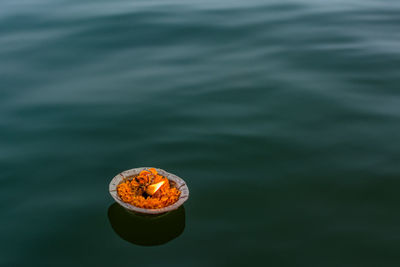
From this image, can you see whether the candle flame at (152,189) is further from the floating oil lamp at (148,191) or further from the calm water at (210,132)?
the calm water at (210,132)

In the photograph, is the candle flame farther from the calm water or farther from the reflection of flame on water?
the calm water

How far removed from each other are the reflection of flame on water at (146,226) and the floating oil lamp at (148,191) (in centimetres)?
25

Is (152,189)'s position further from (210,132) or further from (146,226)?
(210,132)

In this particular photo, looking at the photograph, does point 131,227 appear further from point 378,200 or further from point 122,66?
point 122,66

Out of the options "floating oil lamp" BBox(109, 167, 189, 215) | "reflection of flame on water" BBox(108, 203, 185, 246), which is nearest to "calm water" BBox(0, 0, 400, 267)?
"reflection of flame on water" BBox(108, 203, 185, 246)

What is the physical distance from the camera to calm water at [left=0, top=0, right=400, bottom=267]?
4387 millimetres

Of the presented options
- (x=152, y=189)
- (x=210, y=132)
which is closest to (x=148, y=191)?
(x=152, y=189)

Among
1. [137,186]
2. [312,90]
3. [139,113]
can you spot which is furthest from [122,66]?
[137,186]

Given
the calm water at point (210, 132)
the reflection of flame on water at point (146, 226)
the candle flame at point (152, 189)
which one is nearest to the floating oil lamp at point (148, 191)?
the candle flame at point (152, 189)

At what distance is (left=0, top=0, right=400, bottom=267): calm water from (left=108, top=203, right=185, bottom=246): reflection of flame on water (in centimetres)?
3

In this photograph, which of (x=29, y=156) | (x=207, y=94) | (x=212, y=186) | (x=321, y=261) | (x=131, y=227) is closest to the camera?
(x=321, y=261)

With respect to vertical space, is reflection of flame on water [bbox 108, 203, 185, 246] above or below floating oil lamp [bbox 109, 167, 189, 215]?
below

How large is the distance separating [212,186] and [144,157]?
945 mm

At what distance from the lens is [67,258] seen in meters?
4.23
